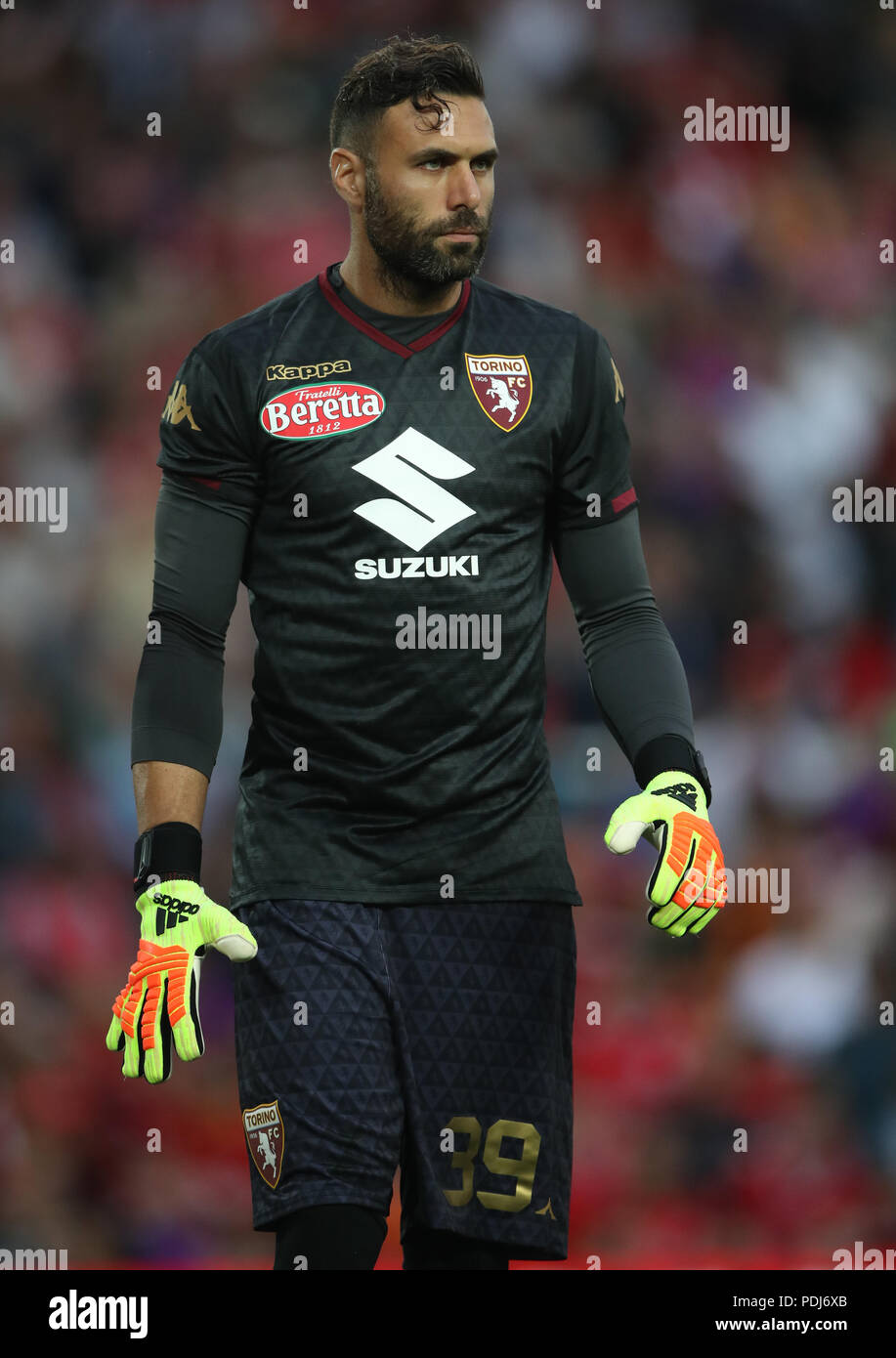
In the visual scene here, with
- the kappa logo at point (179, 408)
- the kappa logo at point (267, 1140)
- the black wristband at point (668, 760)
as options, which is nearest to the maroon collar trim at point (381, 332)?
the kappa logo at point (179, 408)

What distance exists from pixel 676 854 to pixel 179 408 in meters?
1.10

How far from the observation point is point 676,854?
10.0 feet

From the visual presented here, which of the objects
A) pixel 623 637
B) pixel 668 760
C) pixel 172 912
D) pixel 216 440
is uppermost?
pixel 216 440

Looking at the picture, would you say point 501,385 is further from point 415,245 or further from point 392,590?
point 392,590

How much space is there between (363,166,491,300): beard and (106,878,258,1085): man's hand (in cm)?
108

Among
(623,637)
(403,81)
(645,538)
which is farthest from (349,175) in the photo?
(645,538)

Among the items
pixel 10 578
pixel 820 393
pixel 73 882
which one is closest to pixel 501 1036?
pixel 73 882

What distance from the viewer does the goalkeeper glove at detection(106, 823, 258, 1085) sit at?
3016 mm

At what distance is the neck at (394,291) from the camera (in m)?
3.43

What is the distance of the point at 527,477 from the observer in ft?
11.0

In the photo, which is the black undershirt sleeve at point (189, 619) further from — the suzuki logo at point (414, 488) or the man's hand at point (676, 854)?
the man's hand at point (676, 854)

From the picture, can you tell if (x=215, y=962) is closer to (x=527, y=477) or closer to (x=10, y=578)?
(x=10, y=578)

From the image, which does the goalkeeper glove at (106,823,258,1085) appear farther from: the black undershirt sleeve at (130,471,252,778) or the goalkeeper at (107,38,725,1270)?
the black undershirt sleeve at (130,471,252,778)

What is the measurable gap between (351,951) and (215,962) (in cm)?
301
